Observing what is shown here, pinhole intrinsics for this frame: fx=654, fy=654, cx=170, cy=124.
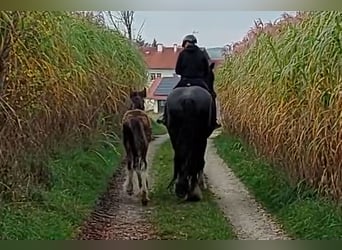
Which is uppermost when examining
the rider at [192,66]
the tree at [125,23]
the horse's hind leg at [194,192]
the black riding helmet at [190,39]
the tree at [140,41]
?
the tree at [125,23]

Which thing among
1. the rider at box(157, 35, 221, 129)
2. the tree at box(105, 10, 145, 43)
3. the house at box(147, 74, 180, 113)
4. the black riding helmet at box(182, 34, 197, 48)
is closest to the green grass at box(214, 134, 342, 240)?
the rider at box(157, 35, 221, 129)

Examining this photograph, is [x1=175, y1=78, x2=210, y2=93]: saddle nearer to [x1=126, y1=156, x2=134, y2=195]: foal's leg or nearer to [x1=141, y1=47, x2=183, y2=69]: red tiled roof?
[x1=141, y1=47, x2=183, y2=69]: red tiled roof

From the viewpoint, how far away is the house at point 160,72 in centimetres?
260

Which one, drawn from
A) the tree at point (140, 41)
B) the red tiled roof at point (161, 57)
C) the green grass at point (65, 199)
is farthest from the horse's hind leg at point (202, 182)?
the tree at point (140, 41)

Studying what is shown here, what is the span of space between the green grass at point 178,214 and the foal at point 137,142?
46 mm

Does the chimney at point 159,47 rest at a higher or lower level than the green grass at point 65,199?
higher

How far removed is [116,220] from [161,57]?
669mm

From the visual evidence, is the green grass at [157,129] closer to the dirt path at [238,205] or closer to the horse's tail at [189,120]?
the horse's tail at [189,120]

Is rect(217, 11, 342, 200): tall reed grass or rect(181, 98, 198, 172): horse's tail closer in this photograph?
rect(217, 11, 342, 200): tall reed grass

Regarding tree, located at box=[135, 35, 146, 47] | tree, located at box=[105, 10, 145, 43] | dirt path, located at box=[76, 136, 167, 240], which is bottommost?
dirt path, located at box=[76, 136, 167, 240]

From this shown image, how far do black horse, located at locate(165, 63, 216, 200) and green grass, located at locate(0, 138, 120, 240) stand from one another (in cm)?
26

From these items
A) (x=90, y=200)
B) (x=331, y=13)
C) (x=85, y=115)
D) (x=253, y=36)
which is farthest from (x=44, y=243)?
(x=331, y=13)

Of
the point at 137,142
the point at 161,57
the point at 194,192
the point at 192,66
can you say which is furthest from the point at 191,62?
the point at 194,192

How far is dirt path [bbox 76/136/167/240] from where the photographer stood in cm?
256
